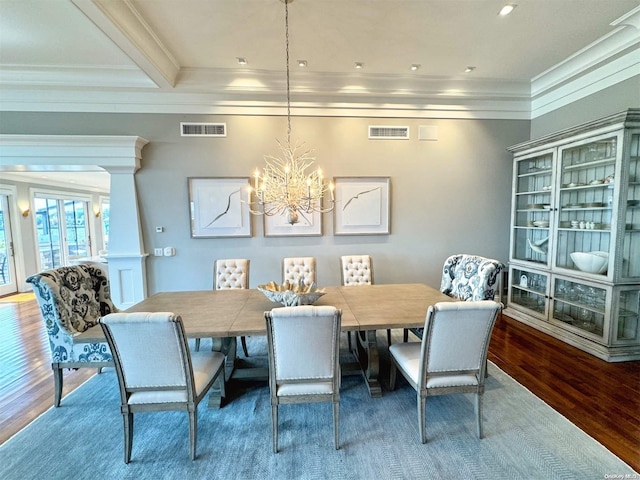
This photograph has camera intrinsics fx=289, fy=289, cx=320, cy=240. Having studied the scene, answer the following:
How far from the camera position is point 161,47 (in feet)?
10.3

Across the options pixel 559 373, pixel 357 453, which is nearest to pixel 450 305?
pixel 357 453

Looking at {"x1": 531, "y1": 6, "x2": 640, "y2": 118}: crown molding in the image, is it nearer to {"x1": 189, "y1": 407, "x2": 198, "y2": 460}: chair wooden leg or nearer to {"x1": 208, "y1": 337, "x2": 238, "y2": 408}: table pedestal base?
{"x1": 208, "y1": 337, "x2": 238, "y2": 408}: table pedestal base

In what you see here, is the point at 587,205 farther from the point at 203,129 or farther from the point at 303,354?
the point at 203,129

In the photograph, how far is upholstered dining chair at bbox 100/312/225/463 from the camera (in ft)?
5.22

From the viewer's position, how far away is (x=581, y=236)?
137 inches

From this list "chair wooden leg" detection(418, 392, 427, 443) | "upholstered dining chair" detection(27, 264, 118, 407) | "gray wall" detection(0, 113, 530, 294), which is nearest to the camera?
"chair wooden leg" detection(418, 392, 427, 443)

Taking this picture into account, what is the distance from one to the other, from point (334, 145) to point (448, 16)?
1876 mm

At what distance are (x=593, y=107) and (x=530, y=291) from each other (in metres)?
2.39

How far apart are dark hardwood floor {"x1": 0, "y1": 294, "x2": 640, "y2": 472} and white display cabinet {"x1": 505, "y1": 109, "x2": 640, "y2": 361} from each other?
0.30 m

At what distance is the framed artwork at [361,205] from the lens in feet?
13.6

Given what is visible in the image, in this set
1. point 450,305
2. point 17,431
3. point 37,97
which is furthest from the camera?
point 37,97

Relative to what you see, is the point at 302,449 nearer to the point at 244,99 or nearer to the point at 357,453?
the point at 357,453

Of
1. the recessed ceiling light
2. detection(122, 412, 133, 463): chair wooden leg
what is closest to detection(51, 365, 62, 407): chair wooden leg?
detection(122, 412, 133, 463): chair wooden leg

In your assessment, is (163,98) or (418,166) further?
(418,166)
